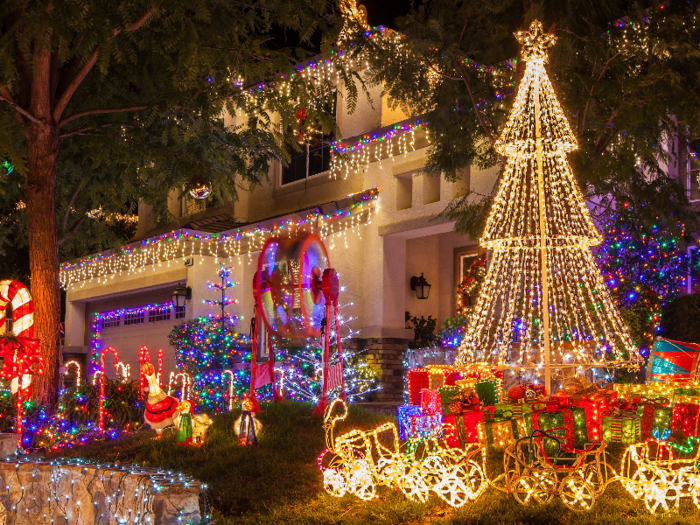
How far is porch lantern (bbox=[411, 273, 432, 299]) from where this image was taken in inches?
634

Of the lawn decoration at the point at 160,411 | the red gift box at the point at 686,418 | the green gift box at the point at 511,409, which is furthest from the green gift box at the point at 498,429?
the lawn decoration at the point at 160,411

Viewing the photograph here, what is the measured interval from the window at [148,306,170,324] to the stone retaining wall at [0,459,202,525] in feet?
39.9

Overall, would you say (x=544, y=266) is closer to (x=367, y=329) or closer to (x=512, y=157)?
(x=512, y=157)

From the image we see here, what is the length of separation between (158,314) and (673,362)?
53.1ft

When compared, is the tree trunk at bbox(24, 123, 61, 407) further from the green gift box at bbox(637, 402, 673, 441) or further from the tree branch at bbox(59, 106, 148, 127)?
the green gift box at bbox(637, 402, 673, 441)

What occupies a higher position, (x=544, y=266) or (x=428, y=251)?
(x=428, y=251)

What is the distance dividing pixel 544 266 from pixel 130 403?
20.6ft

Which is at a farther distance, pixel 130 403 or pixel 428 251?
pixel 428 251

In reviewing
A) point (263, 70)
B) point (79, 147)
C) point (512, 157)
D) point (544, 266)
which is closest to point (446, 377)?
point (544, 266)

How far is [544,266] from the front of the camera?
7723 millimetres

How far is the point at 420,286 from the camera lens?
16.2 meters

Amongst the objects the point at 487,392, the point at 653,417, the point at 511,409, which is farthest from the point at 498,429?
the point at 653,417

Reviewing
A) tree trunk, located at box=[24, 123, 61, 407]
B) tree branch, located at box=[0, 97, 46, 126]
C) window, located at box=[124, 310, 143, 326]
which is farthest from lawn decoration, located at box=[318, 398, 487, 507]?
window, located at box=[124, 310, 143, 326]

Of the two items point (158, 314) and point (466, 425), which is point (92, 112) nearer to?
point (466, 425)
